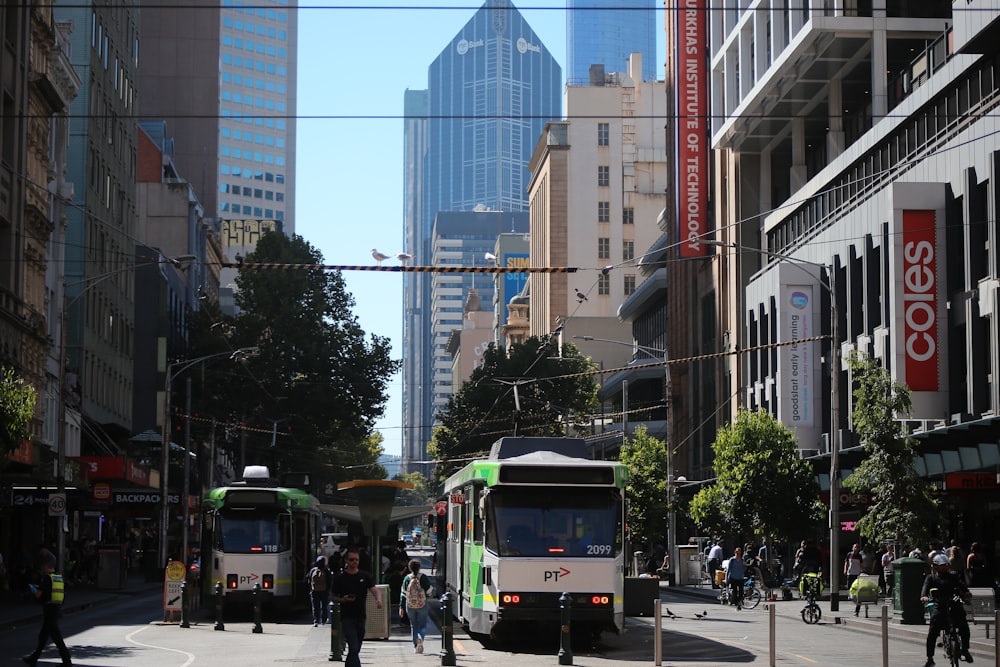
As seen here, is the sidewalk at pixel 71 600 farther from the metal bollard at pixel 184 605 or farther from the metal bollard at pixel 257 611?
the metal bollard at pixel 257 611

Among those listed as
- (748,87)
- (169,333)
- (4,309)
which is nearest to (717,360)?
(748,87)

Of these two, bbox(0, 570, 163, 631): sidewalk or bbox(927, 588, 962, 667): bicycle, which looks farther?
bbox(0, 570, 163, 631): sidewalk

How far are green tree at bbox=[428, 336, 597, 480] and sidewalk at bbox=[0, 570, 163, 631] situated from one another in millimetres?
22530

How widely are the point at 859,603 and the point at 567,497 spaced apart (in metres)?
13.1

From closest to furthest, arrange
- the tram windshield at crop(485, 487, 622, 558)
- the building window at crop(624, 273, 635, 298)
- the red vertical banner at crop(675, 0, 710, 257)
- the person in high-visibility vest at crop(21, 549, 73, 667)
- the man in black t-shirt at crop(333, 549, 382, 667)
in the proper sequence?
the man in black t-shirt at crop(333, 549, 382, 667), the person in high-visibility vest at crop(21, 549, 73, 667), the tram windshield at crop(485, 487, 622, 558), the red vertical banner at crop(675, 0, 710, 257), the building window at crop(624, 273, 635, 298)

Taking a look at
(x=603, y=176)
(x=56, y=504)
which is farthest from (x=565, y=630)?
(x=603, y=176)

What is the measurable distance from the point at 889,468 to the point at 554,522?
14.9 metres

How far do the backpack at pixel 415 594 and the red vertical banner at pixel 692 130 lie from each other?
50.1 m

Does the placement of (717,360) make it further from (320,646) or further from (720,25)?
(320,646)

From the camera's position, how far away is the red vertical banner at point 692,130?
7319 cm

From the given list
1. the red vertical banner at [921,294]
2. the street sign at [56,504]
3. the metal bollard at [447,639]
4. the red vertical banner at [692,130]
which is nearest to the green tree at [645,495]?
the red vertical banner at [692,130]

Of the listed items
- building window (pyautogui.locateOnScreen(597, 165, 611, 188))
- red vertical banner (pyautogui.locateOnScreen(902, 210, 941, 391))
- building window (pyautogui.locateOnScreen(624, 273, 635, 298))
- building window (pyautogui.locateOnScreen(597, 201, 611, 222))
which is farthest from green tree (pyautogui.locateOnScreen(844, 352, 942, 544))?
building window (pyautogui.locateOnScreen(597, 165, 611, 188))

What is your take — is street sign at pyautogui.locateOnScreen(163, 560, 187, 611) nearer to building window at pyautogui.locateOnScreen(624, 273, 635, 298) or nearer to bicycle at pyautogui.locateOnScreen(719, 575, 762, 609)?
bicycle at pyautogui.locateOnScreen(719, 575, 762, 609)

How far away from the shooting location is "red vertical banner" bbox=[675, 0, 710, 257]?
73.2m
